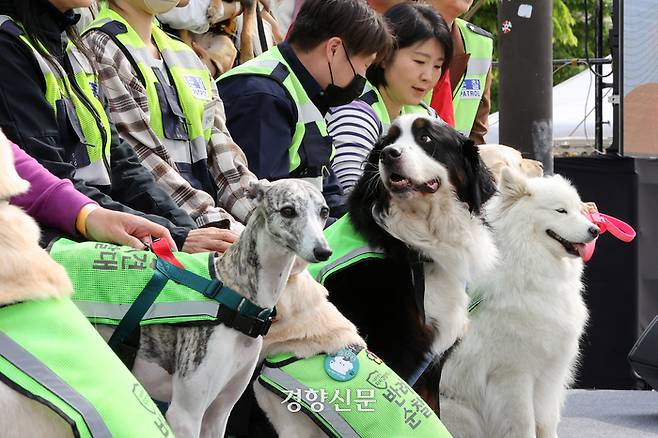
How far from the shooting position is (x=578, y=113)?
15312 mm

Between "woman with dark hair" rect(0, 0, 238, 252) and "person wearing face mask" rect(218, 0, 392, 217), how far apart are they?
77 cm

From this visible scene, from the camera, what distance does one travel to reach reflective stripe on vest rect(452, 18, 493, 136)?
6.84 m

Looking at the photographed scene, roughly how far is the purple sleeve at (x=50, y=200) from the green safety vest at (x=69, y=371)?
81cm

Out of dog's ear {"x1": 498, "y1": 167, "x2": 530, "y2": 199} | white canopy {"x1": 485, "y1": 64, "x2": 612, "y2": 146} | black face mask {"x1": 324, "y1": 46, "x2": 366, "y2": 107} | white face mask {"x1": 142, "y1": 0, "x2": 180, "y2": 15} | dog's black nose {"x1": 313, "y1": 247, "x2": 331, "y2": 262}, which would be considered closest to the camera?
dog's black nose {"x1": 313, "y1": 247, "x2": 331, "y2": 262}

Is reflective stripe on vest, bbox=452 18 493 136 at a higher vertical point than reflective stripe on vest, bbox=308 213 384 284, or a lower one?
lower

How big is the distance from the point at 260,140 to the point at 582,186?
4390 mm

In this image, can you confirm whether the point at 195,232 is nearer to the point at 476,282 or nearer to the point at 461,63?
the point at 476,282

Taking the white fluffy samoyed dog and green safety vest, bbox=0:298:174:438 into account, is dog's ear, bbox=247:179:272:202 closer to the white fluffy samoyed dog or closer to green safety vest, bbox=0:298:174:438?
green safety vest, bbox=0:298:174:438

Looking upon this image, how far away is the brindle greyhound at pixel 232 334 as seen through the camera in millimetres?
3117

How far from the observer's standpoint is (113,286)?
3.19m

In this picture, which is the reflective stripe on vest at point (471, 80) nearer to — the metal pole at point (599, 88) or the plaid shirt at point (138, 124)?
the plaid shirt at point (138, 124)

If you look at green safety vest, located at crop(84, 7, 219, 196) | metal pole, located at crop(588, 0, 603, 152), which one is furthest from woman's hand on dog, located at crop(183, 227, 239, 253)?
metal pole, located at crop(588, 0, 603, 152)

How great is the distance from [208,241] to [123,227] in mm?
326

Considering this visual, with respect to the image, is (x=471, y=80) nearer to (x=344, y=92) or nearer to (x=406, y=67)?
(x=406, y=67)
